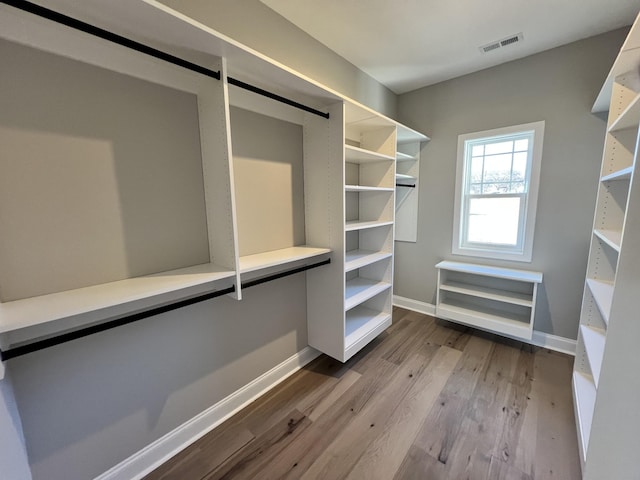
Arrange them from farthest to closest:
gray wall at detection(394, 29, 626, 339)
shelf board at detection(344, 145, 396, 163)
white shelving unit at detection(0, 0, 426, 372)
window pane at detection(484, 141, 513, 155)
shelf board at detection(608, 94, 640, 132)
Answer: window pane at detection(484, 141, 513, 155)
gray wall at detection(394, 29, 626, 339)
shelf board at detection(344, 145, 396, 163)
shelf board at detection(608, 94, 640, 132)
white shelving unit at detection(0, 0, 426, 372)

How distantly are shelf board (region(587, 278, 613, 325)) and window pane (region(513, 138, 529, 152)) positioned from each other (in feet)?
4.67

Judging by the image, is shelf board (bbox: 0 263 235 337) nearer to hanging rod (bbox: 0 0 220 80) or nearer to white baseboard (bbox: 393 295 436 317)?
hanging rod (bbox: 0 0 220 80)

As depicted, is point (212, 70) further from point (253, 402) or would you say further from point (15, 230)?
point (253, 402)

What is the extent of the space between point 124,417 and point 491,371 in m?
2.71

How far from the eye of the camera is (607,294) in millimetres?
1577

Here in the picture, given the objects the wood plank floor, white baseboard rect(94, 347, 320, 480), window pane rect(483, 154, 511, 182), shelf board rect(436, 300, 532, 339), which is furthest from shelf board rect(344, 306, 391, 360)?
window pane rect(483, 154, 511, 182)

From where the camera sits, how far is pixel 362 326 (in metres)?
2.47

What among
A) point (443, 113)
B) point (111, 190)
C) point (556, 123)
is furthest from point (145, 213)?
point (556, 123)

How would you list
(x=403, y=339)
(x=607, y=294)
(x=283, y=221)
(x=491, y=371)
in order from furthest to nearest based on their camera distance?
1. (x=403, y=339)
2. (x=491, y=371)
3. (x=283, y=221)
4. (x=607, y=294)

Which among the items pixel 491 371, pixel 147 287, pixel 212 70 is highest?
pixel 212 70

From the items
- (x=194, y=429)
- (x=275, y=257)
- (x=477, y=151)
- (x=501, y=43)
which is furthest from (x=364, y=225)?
(x=501, y=43)

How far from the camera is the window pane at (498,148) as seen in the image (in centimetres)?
271

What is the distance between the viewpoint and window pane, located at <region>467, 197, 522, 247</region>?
9.02ft

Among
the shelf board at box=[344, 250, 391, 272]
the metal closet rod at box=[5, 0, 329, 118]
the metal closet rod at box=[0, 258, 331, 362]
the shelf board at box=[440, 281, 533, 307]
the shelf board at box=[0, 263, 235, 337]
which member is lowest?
the shelf board at box=[440, 281, 533, 307]
